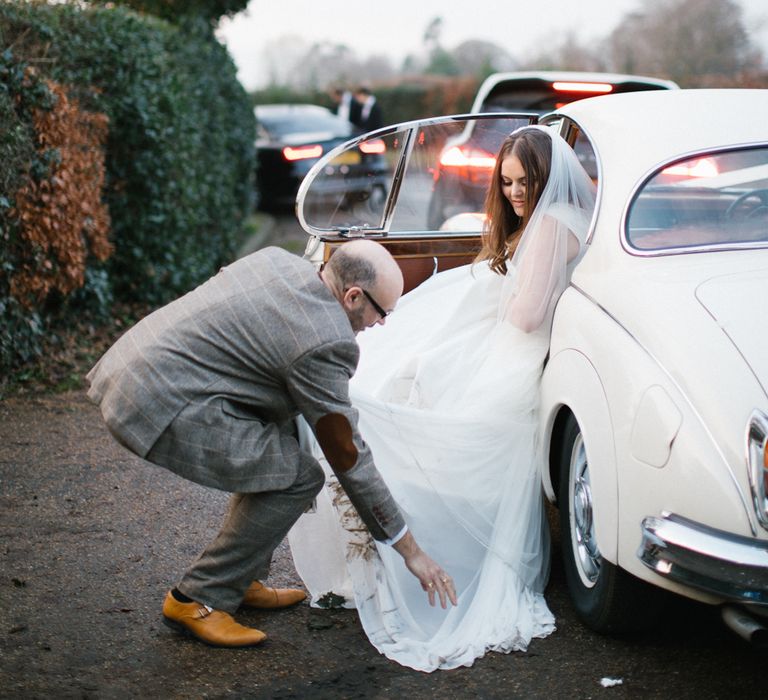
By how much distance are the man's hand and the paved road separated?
312 mm

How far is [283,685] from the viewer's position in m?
3.40

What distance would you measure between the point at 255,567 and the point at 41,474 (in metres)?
2.20

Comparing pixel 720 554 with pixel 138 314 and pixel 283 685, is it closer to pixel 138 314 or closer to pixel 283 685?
pixel 283 685

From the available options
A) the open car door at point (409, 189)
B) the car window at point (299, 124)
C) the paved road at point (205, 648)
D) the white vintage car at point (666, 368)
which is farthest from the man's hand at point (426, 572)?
the car window at point (299, 124)

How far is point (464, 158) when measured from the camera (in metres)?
5.92

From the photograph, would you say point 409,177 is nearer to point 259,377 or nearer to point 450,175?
point 450,175

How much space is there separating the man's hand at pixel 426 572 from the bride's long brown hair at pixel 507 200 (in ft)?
5.28

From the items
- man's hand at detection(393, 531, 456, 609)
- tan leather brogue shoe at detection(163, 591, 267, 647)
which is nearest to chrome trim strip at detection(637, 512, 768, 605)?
man's hand at detection(393, 531, 456, 609)

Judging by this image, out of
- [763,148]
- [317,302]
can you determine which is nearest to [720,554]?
[317,302]

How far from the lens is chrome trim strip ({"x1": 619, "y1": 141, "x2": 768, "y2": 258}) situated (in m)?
3.75

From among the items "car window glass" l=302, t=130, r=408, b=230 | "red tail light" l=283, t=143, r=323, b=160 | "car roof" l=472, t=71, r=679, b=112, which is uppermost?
"car roof" l=472, t=71, r=679, b=112

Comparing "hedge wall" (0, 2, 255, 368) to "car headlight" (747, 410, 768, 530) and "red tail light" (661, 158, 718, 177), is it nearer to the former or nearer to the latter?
"red tail light" (661, 158, 718, 177)

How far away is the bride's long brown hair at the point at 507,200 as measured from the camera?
4.44 meters

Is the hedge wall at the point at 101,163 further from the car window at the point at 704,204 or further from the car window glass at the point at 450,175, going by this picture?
the car window at the point at 704,204
